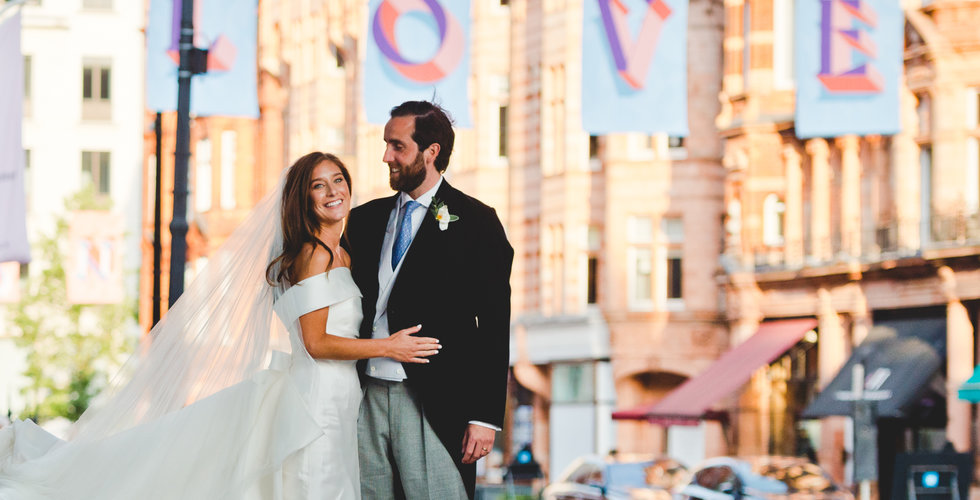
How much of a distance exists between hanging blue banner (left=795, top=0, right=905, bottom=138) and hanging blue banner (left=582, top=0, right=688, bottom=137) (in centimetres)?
389

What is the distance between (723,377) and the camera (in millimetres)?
32906

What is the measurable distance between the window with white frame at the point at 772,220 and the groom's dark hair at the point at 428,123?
2803 centimetres

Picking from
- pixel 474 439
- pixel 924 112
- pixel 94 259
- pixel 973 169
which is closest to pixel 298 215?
pixel 474 439

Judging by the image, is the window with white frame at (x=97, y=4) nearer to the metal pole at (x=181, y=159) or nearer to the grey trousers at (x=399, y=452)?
the metal pole at (x=181, y=159)

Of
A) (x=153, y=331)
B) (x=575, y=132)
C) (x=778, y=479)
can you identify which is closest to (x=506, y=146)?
(x=575, y=132)

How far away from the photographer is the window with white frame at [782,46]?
3388 cm

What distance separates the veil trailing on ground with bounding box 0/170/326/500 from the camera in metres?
6.64

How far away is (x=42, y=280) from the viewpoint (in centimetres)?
4847

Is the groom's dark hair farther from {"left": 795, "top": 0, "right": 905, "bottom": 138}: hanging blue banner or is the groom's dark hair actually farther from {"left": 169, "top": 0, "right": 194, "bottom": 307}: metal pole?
{"left": 795, "top": 0, "right": 905, "bottom": 138}: hanging blue banner

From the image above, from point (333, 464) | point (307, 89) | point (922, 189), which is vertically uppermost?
point (307, 89)

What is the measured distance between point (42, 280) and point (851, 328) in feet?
84.0

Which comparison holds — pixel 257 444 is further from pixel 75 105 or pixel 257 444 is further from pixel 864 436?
pixel 75 105

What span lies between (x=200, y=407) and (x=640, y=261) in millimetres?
31060

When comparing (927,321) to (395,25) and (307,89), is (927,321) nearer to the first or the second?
(395,25)
